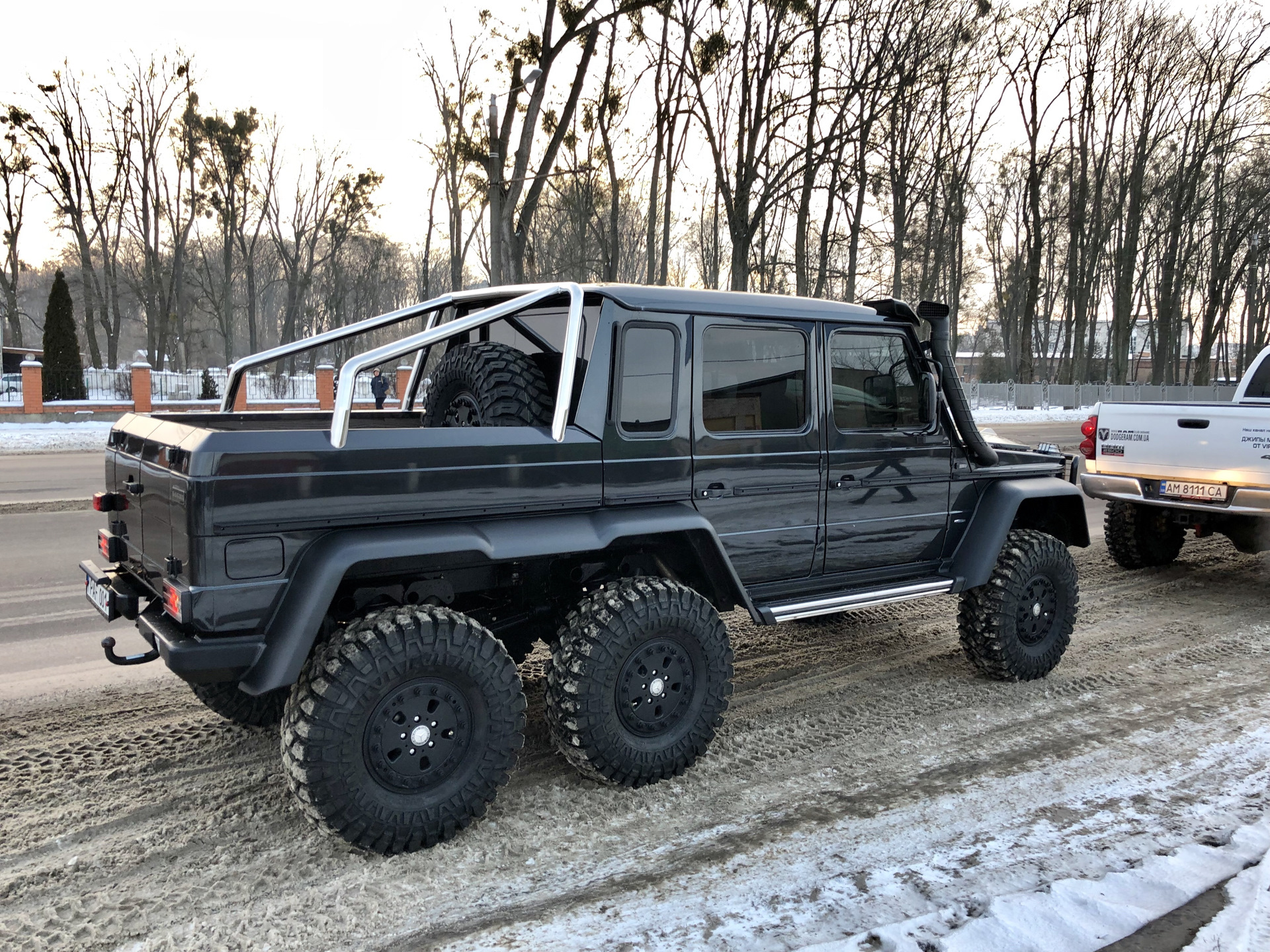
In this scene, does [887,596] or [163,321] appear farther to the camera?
[163,321]

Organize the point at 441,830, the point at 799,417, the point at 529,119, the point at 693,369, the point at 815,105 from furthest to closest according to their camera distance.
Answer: the point at 815,105
the point at 529,119
the point at 799,417
the point at 693,369
the point at 441,830

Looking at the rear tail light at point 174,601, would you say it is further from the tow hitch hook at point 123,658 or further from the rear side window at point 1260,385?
the rear side window at point 1260,385

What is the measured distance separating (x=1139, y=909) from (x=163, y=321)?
45638 millimetres

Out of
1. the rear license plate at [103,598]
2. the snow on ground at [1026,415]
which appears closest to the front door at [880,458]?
the rear license plate at [103,598]

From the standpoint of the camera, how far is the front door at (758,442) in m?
3.96

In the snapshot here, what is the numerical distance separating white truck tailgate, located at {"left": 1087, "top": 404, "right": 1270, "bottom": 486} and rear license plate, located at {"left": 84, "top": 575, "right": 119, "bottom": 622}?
7143 mm

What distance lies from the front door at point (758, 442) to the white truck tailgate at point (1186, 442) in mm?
4266

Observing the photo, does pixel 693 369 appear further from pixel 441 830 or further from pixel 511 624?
pixel 441 830

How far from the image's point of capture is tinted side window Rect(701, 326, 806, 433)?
3994 mm

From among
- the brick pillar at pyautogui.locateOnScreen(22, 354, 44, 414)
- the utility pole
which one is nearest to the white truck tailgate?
the utility pole

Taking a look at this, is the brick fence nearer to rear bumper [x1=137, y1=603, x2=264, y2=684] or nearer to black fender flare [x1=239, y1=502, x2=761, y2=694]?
black fender flare [x1=239, y1=502, x2=761, y2=694]

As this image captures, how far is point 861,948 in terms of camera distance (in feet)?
8.73

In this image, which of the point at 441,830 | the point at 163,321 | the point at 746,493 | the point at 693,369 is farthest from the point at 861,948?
the point at 163,321

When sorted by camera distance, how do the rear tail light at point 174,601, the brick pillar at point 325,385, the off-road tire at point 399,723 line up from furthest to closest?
the brick pillar at point 325,385 < the off-road tire at point 399,723 < the rear tail light at point 174,601
